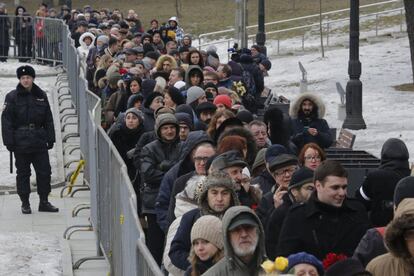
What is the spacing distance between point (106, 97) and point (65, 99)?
9144 mm

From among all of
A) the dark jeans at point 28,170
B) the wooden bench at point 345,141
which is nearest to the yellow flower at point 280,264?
the wooden bench at point 345,141

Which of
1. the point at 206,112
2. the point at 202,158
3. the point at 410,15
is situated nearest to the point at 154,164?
the point at 206,112

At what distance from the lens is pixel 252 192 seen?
10164 millimetres

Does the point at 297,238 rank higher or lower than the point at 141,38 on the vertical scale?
lower

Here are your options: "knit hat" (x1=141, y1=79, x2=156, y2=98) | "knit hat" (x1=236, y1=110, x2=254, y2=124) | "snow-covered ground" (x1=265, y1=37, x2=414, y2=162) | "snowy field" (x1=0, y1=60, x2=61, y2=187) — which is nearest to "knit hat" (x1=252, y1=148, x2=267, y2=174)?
"knit hat" (x1=236, y1=110, x2=254, y2=124)

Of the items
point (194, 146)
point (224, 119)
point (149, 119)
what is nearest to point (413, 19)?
point (149, 119)

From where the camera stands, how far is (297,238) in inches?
346

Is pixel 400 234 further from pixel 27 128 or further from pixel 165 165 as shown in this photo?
pixel 27 128

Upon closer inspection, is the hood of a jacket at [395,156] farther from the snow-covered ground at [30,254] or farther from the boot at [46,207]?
the boot at [46,207]

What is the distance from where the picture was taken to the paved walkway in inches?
579

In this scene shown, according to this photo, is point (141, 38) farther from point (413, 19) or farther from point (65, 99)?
point (413, 19)

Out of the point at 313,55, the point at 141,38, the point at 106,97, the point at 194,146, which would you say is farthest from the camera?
the point at 313,55

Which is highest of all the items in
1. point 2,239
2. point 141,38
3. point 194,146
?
point 141,38

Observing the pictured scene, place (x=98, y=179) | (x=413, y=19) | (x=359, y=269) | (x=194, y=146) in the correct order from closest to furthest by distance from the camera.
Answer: (x=359, y=269) → (x=194, y=146) → (x=98, y=179) → (x=413, y=19)
